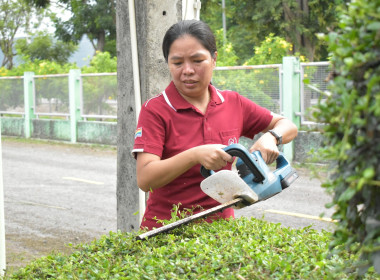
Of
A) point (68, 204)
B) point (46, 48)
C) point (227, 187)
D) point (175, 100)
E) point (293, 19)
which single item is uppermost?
point (46, 48)

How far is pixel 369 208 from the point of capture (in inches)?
65.5

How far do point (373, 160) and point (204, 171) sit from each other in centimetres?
143

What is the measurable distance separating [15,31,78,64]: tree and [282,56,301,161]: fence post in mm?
30435

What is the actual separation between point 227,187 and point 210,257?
35cm

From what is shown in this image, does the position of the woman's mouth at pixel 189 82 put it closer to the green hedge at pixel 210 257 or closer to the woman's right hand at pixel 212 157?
the woman's right hand at pixel 212 157

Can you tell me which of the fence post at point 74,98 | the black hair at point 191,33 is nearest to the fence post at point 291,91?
the fence post at point 74,98

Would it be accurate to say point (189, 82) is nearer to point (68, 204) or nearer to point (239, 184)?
point (239, 184)

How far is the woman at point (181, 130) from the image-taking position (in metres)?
2.98

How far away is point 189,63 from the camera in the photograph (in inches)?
119

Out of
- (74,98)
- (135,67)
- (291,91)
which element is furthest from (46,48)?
(135,67)

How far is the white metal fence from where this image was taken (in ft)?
41.9

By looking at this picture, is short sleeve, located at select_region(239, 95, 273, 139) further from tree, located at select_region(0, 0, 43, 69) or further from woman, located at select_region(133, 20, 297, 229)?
tree, located at select_region(0, 0, 43, 69)

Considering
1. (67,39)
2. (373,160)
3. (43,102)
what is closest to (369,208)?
(373,160)


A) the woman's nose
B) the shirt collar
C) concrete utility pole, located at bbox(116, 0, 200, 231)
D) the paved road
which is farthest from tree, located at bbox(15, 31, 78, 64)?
the woman's nose
